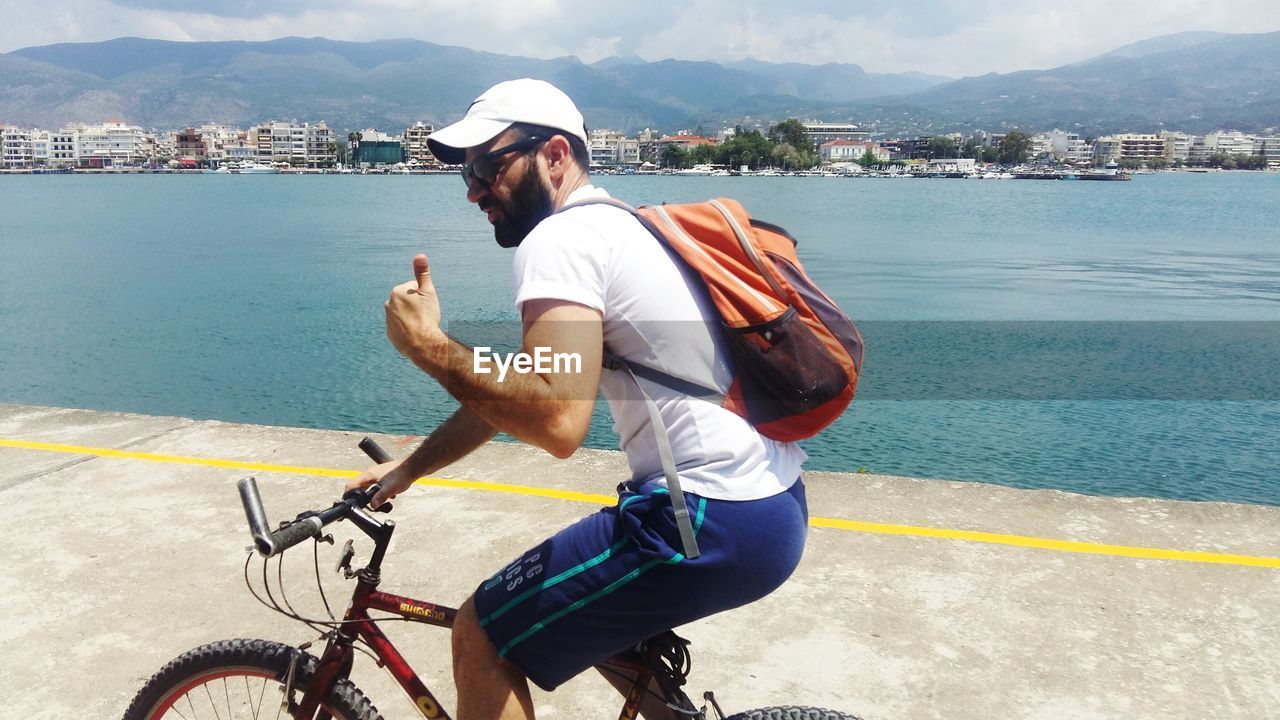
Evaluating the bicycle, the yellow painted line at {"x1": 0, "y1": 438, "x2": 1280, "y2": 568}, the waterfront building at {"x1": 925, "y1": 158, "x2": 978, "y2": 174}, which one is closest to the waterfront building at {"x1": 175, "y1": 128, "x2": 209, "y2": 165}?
the waterfront building at {"x1": 925, "y1": 158, "x2": 978, "y2": 174}

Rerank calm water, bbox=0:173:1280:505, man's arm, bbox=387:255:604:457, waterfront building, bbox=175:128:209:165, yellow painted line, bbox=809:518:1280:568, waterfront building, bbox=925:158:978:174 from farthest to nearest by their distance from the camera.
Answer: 1. waterfront building, bbox=175:128:209:165
2. waterfront building, bbox=925:158:978:174
3. calm water, bbox=0:173:1280:505
4. yellow painted line, bbox=809:518:1280:568
5. man's arm, bbox=387:255:604:457

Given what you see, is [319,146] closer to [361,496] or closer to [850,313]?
[850,313]

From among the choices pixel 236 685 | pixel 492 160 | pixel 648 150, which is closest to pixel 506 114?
pixel 492 160

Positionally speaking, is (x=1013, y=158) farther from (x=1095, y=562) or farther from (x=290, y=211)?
(x=1095, y=562)

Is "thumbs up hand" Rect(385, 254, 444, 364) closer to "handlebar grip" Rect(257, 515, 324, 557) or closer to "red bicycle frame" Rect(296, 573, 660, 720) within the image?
"handlebar grip" Rect(257, 515, 324, 557)

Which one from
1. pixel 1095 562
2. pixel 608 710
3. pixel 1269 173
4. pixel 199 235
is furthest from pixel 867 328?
pixel 1269 173

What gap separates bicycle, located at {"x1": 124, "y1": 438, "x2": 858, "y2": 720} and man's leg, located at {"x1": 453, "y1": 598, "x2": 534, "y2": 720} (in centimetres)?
12

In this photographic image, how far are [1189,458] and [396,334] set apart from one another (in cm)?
1123

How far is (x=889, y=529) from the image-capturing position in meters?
4.70

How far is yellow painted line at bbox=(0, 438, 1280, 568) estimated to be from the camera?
4363 millimetres

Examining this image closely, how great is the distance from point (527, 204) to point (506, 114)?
0.57ft

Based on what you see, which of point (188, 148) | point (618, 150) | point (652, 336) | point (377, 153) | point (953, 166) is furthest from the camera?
point (188, 148)

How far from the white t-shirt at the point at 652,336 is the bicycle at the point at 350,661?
1.27ft

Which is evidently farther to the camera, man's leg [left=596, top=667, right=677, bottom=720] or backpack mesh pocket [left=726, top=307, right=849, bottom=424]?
man's leg [left=596, top=667, right=677, bottom=720]
